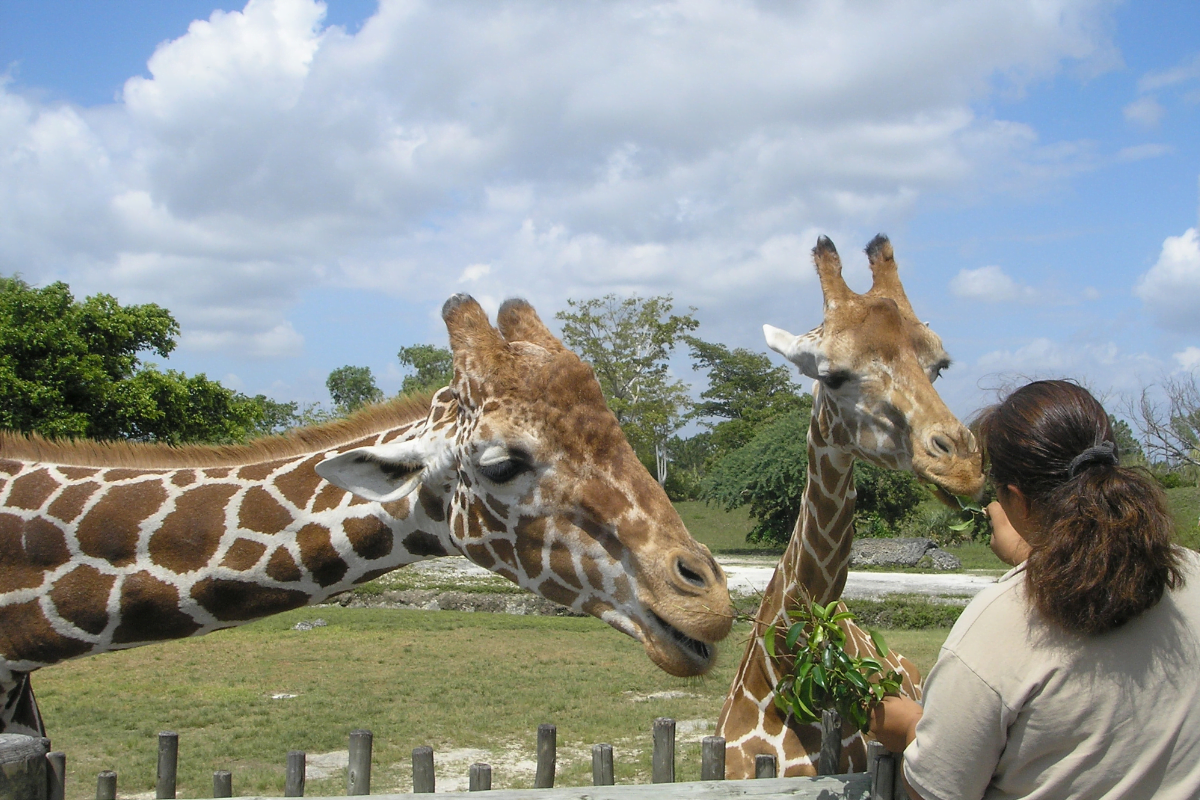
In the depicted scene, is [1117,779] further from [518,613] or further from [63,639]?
[518,613]

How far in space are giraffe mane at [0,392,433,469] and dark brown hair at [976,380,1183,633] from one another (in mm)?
2306

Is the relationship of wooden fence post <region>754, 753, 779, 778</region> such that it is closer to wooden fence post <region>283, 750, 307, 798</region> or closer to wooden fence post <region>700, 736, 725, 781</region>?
wooden fence post <region>700, 736, 725, 781</region>

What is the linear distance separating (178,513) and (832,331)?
2.85 metres

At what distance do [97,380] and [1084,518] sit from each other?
1745cm

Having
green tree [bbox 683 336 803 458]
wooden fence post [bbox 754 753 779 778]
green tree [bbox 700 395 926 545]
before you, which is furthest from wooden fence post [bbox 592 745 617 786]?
green tree [bbox 683 336 803 458]

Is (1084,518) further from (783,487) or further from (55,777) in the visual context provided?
(783,487)

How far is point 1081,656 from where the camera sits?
1794mm

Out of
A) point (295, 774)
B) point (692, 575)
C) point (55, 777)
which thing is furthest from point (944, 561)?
point (55, 777)

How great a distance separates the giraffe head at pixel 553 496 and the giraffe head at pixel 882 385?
1.38 meters

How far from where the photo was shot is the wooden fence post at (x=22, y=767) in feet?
6.21

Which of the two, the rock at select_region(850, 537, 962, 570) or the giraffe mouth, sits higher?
the giraffe mouth

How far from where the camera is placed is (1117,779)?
1828 mm

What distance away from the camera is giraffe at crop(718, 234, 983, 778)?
3.75 metres

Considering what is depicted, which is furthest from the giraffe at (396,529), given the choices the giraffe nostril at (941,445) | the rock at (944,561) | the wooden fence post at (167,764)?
the rock at (944,561)
